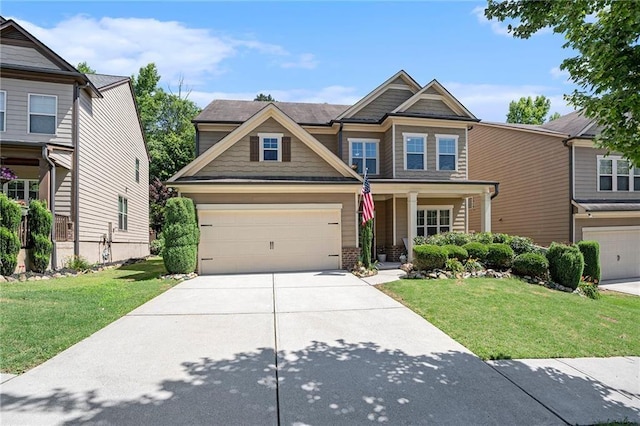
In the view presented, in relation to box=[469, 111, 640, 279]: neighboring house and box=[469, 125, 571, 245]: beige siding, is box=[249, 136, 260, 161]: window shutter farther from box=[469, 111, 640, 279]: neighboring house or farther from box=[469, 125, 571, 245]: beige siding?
box=[469, 111, 640, 279]: neighboring house

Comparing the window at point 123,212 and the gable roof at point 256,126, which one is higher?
the gable roof at point 256,126

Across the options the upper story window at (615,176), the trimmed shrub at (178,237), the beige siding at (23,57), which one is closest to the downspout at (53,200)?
the trimmed shrub at (178,237)

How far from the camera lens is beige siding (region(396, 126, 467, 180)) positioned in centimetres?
1570

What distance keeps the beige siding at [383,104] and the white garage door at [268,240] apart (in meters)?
6.25

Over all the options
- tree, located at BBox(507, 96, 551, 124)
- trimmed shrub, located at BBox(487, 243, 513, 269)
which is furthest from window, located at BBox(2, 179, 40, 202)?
tree, located at BBox(507, 96, 551, 124)

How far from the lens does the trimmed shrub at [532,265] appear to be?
11.0 m

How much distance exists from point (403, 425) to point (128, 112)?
20.3m

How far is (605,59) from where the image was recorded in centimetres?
390

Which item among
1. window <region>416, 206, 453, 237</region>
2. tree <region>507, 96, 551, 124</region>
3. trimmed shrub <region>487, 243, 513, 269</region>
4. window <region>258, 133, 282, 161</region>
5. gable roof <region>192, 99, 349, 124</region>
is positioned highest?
tree <region>507, 96, 551, 124</region>

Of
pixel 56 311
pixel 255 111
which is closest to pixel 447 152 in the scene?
pixel 255 111

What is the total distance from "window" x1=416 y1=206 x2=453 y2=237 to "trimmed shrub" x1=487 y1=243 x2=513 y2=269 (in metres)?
5.09

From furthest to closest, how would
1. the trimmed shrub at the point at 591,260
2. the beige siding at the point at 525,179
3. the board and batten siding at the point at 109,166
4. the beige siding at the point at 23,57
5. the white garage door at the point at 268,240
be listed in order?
the beige siding at the point at 525,179 < the board and batten siding at the point at 109,166 < the beige siding at the point at 23,57 < the trimmed shrub at the point at 591,260 < the white garage door at the point at 268,240

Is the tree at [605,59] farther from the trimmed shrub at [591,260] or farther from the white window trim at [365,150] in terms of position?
the white window trim at [365,150]

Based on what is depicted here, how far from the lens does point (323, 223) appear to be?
12844 millimetres
